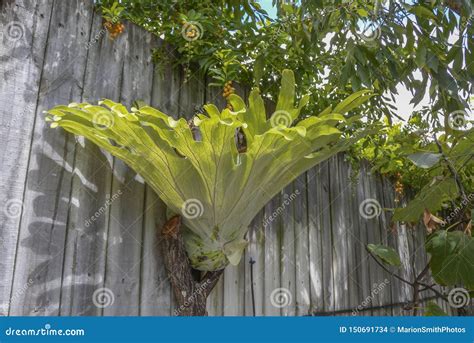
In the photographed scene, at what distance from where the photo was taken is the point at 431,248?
7.73 ft

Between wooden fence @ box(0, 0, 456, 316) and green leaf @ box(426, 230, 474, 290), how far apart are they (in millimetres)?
715

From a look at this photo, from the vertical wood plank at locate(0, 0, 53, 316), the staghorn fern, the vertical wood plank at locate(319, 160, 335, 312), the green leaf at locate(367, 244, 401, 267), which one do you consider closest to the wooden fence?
the vertical wood plank at locate(0, 0, 53, 316)

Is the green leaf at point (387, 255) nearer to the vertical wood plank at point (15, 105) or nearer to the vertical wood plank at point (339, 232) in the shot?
the vertical wood plank at point (339, 232)

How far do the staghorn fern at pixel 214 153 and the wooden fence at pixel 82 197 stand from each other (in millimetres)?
115

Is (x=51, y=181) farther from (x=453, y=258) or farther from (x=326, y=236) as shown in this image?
(x=453, y=258)

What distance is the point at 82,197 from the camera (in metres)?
1.59

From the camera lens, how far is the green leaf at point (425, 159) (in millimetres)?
1957

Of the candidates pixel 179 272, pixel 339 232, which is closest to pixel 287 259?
pixel 339 232

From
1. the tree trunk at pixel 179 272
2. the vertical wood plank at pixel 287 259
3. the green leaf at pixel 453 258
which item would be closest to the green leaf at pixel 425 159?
the green leaf at pixel 453 258

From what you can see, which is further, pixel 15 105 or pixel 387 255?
pixel 387 255

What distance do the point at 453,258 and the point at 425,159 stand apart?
0.58m

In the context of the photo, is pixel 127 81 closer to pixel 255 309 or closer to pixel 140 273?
pixel 140 273

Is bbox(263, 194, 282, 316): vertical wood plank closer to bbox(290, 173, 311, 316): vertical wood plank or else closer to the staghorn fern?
bbox(290, 173, 311, 316): vertical wood plank

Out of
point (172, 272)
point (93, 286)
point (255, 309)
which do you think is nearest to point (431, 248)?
point (255, 309)
